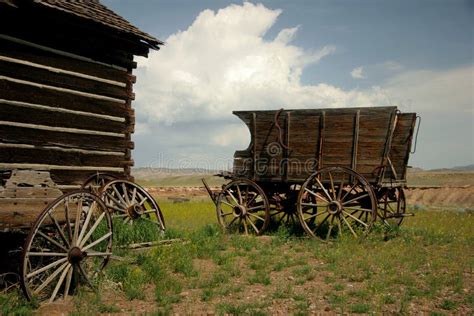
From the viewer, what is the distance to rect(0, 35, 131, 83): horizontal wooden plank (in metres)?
7.48

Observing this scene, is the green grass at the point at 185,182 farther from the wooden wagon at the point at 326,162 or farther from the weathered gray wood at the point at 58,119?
the weathered gray wood at the point at 58,119

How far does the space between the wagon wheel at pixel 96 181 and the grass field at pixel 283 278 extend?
1.36m

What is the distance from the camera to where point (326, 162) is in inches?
377

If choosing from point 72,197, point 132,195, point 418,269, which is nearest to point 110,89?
point 132,195

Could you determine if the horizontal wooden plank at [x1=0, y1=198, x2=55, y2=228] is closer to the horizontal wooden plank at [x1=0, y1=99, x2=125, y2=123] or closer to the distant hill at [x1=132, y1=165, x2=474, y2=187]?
the horizontal wooden plank at [x1=0, y1=99, x2=125, y2=123]

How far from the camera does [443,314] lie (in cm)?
472

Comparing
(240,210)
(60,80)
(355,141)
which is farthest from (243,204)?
(60,80)

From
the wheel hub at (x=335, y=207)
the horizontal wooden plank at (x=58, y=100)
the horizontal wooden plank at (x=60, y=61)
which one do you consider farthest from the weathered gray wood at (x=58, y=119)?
the wheel hub at (x=335, y=207)

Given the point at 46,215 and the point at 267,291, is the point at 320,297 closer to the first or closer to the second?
the point at 267,291

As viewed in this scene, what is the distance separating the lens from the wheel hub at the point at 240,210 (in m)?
10.4

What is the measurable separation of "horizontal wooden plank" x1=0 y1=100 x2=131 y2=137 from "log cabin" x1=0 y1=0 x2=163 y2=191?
0.7 inches

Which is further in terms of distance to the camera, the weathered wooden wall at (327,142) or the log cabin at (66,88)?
the weathered wooden wall at (327,142)

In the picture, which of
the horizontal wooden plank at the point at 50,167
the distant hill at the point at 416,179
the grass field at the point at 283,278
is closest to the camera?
the grass field at the point at 283,278

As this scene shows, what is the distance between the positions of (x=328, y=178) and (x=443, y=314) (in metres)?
4.91
